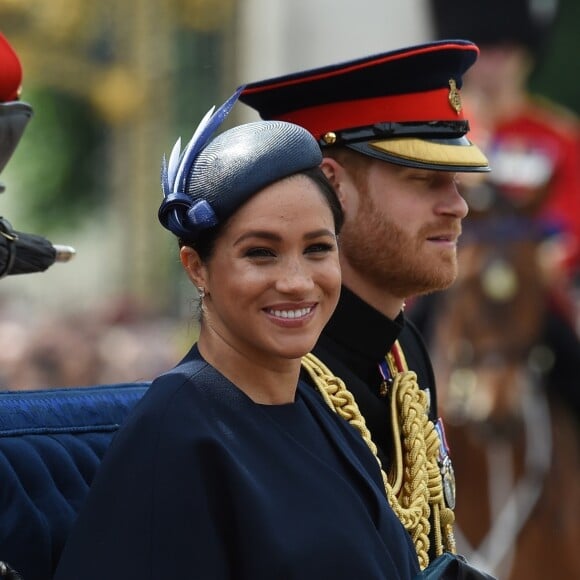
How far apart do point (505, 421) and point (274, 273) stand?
497cm

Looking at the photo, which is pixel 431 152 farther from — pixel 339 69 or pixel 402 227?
pixel 339 69

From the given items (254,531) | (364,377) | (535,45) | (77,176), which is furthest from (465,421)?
(77,176)

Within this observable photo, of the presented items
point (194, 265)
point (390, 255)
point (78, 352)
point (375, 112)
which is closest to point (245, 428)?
point (194, 265)

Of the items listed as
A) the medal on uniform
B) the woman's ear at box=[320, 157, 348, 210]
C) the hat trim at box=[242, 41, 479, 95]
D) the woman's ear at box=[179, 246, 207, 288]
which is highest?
the hat trim at box=[242, 41, 479, 95]

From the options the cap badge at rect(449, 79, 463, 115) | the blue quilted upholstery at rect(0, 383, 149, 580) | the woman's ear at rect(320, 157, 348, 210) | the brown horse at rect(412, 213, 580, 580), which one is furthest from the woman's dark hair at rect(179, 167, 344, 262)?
the brown horse at rect(412, 213, 580, 580)

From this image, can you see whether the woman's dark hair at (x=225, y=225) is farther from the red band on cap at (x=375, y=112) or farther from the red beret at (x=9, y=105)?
the red band on cap at (x=375, y=112)

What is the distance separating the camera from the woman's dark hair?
2.56 metres

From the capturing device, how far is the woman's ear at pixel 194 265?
2609mm

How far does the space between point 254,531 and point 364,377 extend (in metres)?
1.04

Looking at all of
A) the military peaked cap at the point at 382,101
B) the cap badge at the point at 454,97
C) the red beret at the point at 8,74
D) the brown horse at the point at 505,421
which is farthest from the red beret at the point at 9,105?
the brown horse at the point at 505,421

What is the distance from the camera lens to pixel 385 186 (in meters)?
3.33

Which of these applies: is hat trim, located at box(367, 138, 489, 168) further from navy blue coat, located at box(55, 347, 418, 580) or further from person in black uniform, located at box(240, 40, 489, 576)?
navy blue coat, located at box(55, 347, 418, 580)

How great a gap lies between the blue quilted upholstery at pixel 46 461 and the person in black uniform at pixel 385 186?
477 mm

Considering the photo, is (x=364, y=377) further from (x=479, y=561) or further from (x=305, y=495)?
(x=479, y=561)
